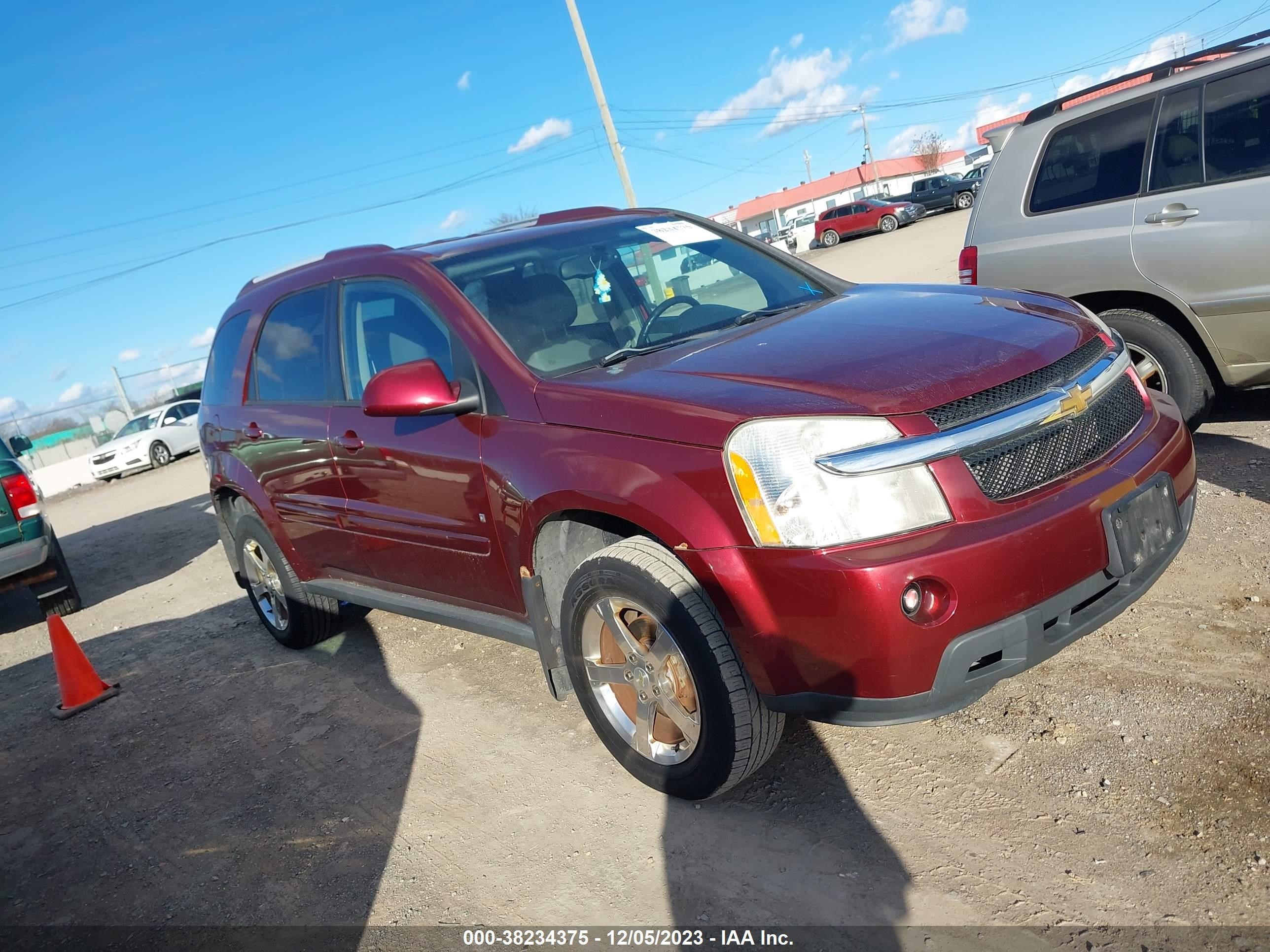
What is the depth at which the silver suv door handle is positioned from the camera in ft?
14.8

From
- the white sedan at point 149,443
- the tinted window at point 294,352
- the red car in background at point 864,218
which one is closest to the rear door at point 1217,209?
the tinted window at point 294,352

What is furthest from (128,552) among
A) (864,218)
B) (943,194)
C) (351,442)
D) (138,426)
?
(943,194)

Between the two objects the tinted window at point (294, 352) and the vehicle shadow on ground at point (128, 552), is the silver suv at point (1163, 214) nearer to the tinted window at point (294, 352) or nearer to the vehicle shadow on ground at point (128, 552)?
the tinted window at point (294, 352)

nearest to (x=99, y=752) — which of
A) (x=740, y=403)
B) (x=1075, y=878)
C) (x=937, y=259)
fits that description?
(x=740, y=403)

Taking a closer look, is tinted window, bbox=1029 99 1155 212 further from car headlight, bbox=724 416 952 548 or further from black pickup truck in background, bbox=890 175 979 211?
black pickup truck in background, bbox=890 175 979 211

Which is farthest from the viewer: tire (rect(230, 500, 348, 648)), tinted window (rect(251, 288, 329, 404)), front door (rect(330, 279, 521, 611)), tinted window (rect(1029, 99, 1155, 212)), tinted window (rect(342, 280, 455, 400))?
tire (rect(230, 500, 348, 648))

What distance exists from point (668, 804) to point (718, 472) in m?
1.23

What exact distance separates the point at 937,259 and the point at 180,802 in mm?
16130

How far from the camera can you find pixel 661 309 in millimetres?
3553

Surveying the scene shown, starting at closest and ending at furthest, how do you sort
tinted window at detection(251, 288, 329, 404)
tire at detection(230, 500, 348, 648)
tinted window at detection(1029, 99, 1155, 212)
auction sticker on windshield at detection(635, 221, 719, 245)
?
auction sticker on windshield at detection(635, 221, 719, 245) < tinted window at detection(251, 288, 329, 404) < tinted window at detection(1029, 99, 1155, 212) < tire at detection(230, 500, 348, 648)

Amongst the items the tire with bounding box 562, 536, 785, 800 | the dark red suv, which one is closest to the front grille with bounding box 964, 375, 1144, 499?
the dark red suv

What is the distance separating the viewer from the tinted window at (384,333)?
11.4ft

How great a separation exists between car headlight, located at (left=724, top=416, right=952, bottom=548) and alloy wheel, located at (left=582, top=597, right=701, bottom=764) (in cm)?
54

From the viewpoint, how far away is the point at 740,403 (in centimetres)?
248
